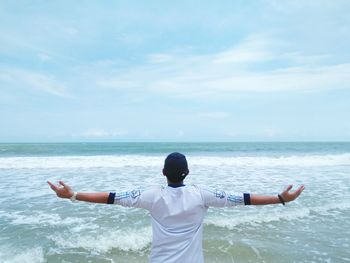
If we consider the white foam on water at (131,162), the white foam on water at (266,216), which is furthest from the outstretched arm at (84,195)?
the white foam on water at (131,162)

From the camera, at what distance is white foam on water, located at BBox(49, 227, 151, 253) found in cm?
624

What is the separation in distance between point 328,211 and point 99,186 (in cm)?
850

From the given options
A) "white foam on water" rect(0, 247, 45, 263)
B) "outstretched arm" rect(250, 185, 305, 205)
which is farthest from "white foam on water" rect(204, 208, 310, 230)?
"outstretched arm" rect(250, 185, 305, 205)

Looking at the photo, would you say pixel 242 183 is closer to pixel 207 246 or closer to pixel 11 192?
pixel 207 246

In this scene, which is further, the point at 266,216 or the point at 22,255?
the point at 266,216

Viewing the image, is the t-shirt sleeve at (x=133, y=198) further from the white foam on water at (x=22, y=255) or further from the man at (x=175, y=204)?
the white foam on water at (x=22, y=255)

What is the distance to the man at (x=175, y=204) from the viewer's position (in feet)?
7.96

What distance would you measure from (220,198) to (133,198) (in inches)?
26.5

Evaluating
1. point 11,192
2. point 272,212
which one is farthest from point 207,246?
point 11,192

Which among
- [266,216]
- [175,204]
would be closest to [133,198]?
[175,204]

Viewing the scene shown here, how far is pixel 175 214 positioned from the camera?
7.92 ft

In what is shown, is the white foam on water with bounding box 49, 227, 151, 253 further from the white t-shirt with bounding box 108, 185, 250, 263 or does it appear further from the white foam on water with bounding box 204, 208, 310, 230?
the white t-shirt with bounding box 108, 185, 250, 263

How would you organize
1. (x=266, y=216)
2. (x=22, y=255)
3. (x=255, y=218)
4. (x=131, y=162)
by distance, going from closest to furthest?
1. (x=22, y=255)
2. (x=255, y=218)
3. (x=266, y=216)
4. (x=131, y=162)

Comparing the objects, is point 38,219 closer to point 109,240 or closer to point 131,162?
point 109,240
